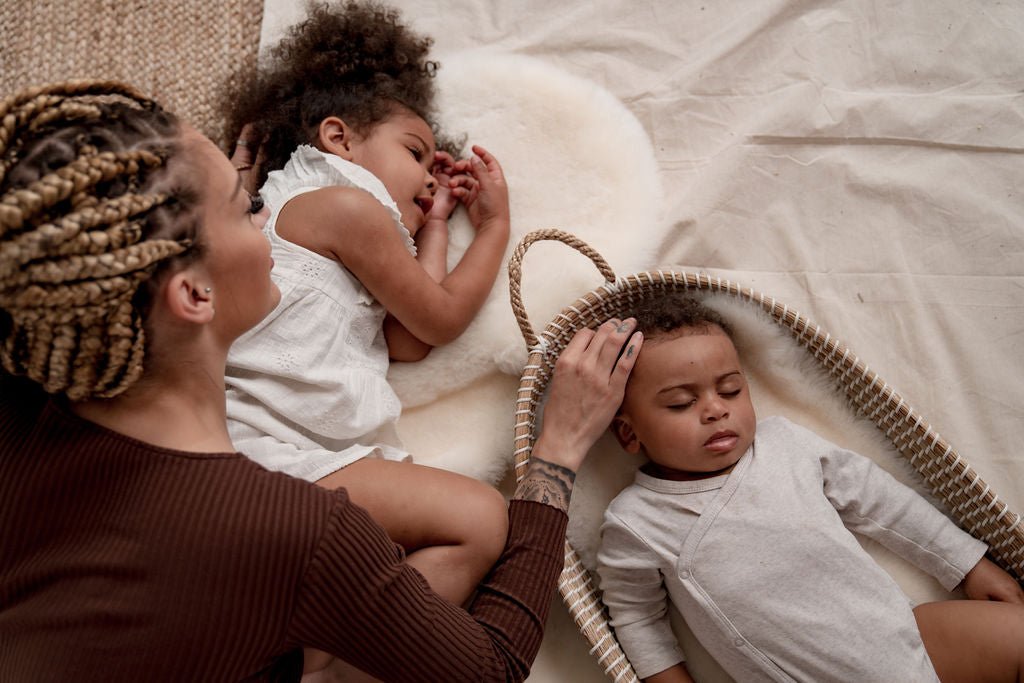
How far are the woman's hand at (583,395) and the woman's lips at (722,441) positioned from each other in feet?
0.48

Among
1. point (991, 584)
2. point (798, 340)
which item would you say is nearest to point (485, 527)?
point (798, 340)

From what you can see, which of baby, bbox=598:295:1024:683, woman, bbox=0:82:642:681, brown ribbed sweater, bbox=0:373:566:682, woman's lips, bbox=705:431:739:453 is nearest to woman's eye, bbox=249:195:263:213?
woman, bbox=0:82:642:681

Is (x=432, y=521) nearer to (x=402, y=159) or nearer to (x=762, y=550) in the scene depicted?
(x=762, y=550)

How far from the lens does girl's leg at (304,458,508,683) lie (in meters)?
0.99

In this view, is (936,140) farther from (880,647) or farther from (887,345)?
(880,647)

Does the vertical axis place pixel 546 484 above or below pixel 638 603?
above

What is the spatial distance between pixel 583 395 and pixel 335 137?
0.59 m

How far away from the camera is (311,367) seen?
3.52 ft

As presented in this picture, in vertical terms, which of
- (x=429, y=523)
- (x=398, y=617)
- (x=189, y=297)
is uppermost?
(x=189, y=297)

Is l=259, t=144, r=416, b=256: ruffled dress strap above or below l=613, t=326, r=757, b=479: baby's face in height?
above

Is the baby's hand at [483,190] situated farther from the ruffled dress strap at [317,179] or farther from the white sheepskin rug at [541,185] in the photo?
the ruffled dress strap at [317,179]

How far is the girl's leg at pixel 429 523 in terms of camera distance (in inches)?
38.8

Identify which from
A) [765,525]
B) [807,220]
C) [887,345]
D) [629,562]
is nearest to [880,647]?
[765,525]

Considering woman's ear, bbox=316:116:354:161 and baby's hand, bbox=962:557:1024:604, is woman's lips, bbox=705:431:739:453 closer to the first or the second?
baby's hand, bbox=962:557:1024:604
